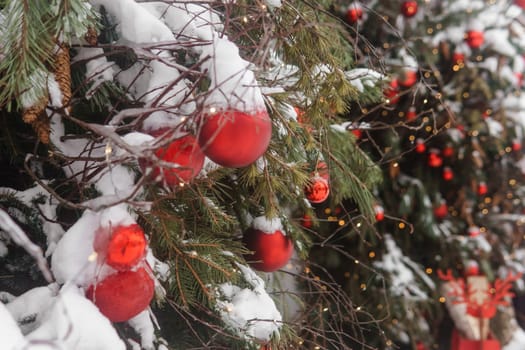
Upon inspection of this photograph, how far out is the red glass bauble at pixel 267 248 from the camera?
3.26ft

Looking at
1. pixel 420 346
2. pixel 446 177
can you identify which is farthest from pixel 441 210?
pixel 420 346

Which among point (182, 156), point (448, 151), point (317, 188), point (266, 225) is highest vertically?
point (182, 156)

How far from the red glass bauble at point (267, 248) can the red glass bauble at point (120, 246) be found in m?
0.42

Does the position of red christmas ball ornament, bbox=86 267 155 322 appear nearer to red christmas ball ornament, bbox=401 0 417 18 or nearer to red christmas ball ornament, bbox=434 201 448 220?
red christmas ball ornament, bbox=401 0 417 18

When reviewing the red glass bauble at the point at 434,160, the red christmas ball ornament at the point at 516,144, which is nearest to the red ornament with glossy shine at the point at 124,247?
the red glass bauble at the point at 434,160

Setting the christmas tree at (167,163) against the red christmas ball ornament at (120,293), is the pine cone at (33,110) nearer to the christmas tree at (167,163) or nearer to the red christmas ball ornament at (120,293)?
the christmas tree at (167,163)

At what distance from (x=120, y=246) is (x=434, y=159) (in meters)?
1.88

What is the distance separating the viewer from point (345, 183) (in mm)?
1112

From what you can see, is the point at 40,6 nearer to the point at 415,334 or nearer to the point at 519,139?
the point at 415,334

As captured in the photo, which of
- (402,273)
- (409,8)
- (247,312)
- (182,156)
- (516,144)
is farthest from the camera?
Answer: (516,144)

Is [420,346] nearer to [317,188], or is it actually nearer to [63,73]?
[317,188]

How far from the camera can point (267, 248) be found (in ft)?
3.26

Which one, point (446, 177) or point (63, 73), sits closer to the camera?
point (63, 73)

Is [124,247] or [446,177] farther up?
[124,247]
